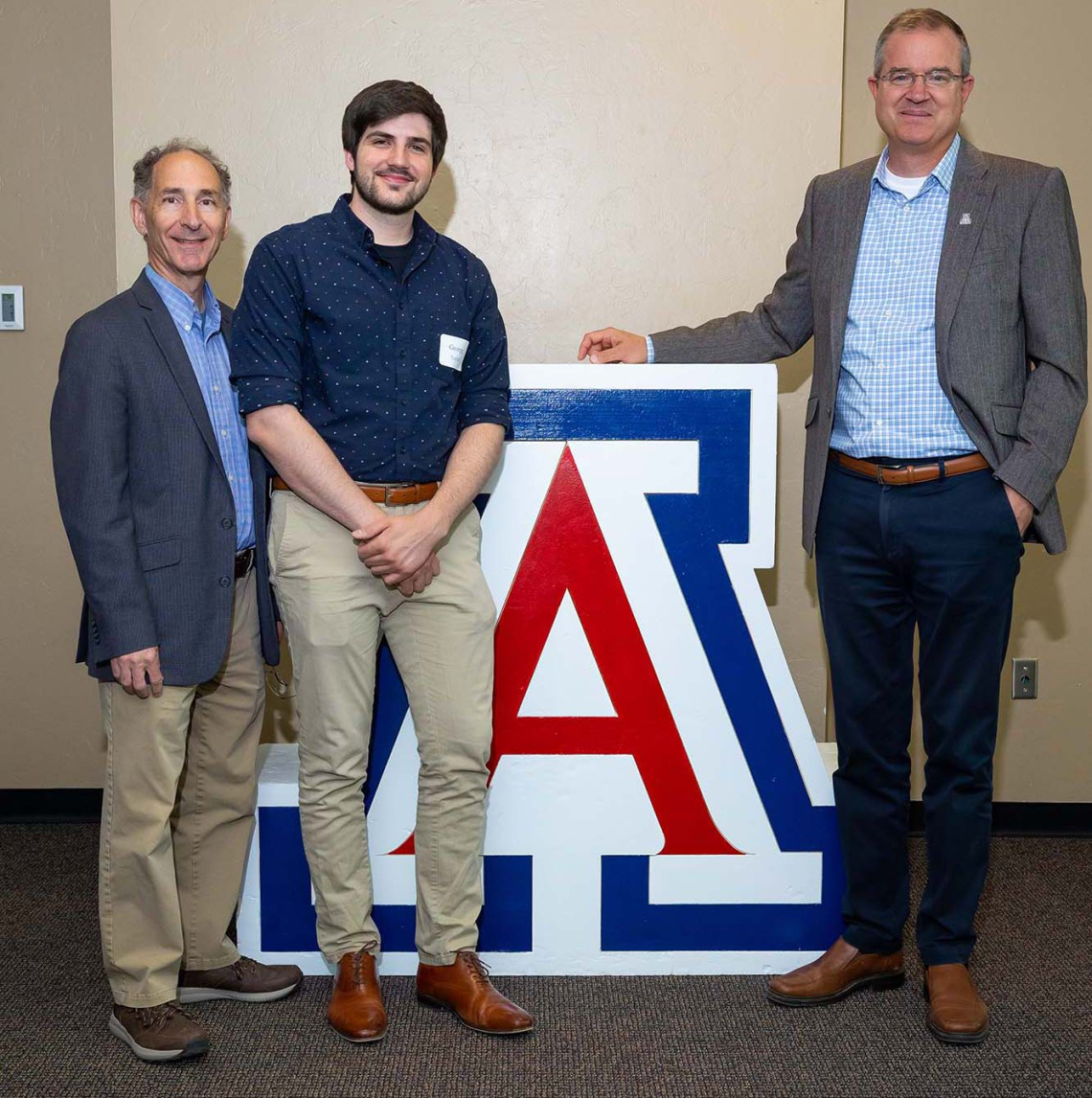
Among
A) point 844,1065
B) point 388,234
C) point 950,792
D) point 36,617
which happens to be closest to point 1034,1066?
point 844,1065

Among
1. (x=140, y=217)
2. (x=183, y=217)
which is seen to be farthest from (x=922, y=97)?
(x=140, y=217)

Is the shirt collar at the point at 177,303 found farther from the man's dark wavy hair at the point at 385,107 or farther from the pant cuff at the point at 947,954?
the pant cuff at the point at 947,954

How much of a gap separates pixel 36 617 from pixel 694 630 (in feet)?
6.65

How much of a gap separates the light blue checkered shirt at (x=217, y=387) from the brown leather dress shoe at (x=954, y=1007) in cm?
155

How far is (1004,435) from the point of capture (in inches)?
86.0

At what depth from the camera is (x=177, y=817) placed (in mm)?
2396

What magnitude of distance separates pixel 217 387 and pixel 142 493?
9.8 inches

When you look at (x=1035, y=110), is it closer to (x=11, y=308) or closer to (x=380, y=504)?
(x=380, y=504)

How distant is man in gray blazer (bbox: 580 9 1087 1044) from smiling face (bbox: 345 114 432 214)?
→ 81 centimetres

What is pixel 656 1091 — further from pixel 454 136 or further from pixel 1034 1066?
pixel 454 136

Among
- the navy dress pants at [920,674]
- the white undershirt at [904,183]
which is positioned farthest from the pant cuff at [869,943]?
the white undershirt at [904,183]

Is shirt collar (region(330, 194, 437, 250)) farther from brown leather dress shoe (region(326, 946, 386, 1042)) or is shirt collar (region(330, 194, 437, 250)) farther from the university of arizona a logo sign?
brown leather dress shoe (region(326, 946, 386, 1042))

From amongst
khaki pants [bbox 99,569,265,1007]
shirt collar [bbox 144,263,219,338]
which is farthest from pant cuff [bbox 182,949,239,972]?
shirt collar [bbox 144,263,219,338]

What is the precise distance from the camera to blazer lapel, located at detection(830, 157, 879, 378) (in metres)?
2.30
